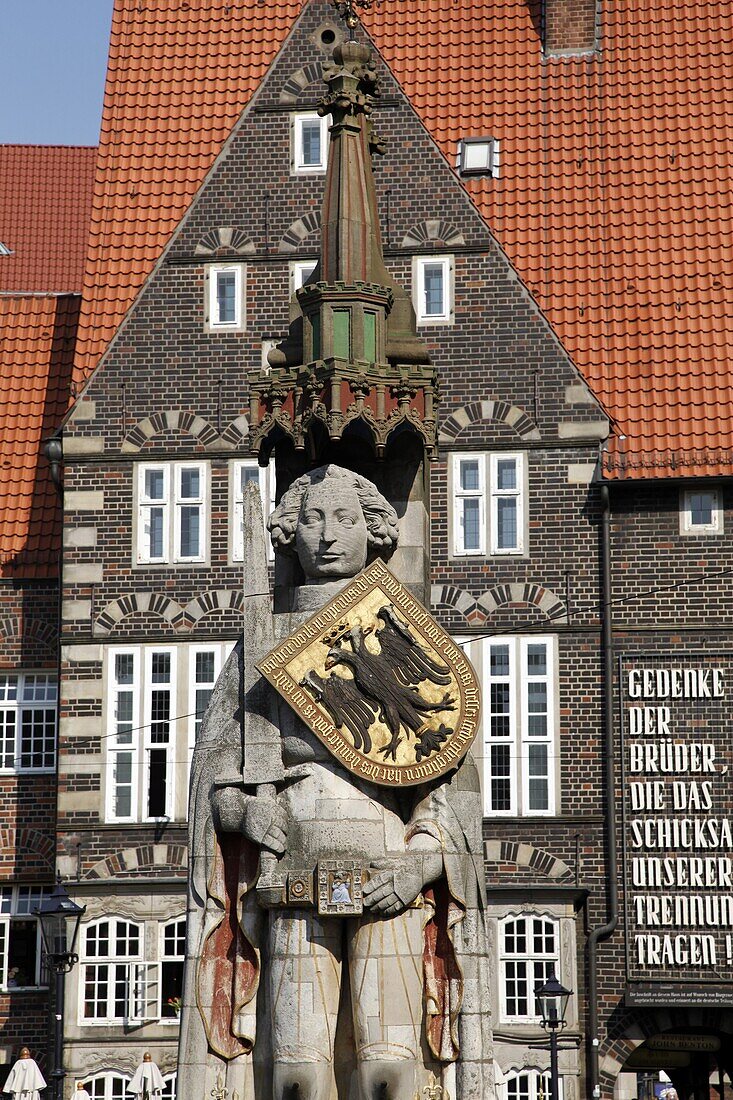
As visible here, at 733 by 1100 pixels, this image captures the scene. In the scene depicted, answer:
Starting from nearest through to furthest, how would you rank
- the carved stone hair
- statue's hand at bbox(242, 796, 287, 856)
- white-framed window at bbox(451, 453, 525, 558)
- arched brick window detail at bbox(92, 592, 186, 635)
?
statue's hand at bbox(242, 796, 287, 856) → the carved stone hair → white-framed window at bbox(451, 453, 525, 558) → arched brick window detail at bbox(92, 592, 186, 635)

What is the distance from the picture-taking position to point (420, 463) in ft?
39.9

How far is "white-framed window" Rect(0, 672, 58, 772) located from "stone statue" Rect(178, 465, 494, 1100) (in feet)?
52.9

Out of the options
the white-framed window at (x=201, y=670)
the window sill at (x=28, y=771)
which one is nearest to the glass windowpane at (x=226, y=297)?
the white-framed window at (x=201, y=670)

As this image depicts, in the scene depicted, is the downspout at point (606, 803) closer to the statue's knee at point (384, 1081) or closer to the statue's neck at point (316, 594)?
the statue's neck at point (316, 594)

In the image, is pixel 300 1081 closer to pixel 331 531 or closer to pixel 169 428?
pixel 331 531

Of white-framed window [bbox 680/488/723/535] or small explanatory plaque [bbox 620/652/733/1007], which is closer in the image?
small explanatory plaque [bbox 620/652/733/1007]

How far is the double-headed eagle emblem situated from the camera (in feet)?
37.1

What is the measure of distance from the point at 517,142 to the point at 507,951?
970cm

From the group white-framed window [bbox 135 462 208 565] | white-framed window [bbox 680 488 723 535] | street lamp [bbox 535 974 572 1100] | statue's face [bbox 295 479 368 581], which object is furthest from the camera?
white-framed window [bbox 135 462 208 565]

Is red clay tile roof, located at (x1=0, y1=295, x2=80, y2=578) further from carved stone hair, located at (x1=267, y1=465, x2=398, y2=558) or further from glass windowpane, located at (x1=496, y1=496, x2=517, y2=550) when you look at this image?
carved stone hair, located at (x1=267, y1=465, x2=398, y2=558)

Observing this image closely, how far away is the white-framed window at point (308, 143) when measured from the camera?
90.4ft

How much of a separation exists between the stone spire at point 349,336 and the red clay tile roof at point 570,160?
14018 mm

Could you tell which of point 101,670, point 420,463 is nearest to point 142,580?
point 101,670

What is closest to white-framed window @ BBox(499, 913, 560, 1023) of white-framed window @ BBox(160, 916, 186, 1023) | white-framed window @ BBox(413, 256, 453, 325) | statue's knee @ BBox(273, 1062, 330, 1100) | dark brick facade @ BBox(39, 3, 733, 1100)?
dark brick facade @ BBox(39, 3, 733, 1100)
